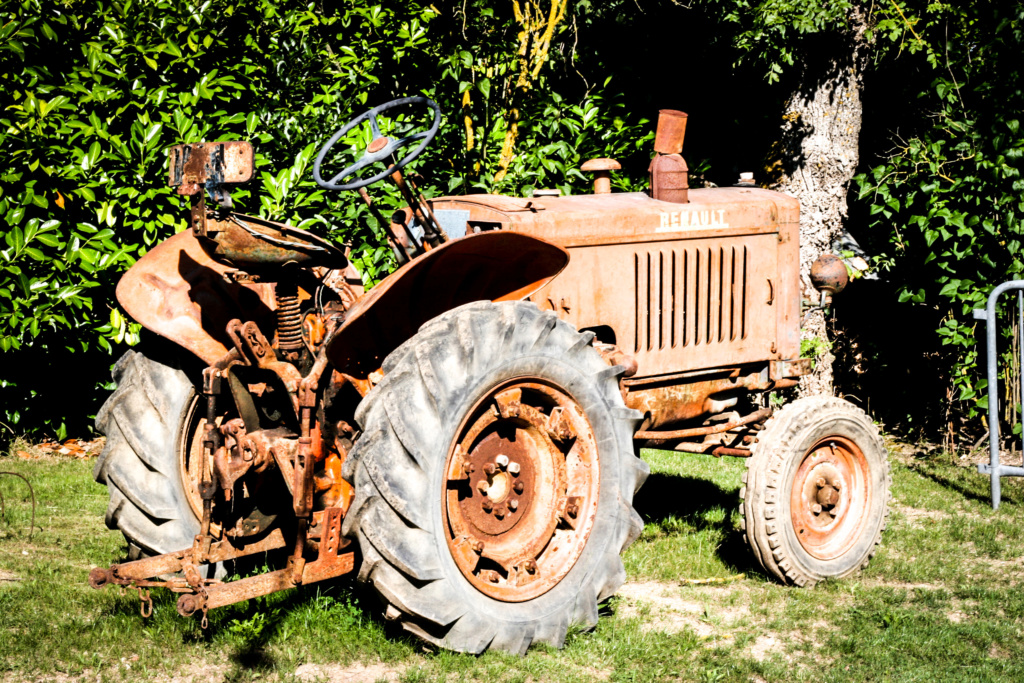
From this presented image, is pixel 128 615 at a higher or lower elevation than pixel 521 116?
lower

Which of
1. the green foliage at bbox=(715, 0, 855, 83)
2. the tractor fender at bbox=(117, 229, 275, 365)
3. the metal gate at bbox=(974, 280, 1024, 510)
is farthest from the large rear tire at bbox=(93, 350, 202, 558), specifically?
the green foliage at bbox=(715, 0, 855, 83)

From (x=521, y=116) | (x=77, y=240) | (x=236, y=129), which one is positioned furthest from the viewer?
(x=521, y=116)

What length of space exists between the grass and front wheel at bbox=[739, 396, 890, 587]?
145mm

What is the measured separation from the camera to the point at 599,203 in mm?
5250

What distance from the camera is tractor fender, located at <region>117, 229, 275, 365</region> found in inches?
170

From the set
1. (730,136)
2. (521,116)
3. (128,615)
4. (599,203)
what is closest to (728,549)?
(599,203)

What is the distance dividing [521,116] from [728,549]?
382 cm

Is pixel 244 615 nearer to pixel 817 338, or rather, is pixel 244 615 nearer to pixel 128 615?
pixel 128 615

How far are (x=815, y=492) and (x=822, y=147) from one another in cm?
437

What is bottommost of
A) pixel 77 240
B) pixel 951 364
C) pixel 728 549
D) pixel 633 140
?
pixel 728 549

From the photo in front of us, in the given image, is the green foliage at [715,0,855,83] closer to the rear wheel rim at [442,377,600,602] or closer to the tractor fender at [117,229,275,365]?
the rear wheel rim at [442,377,600,602]

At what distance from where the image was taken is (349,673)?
3877 mm

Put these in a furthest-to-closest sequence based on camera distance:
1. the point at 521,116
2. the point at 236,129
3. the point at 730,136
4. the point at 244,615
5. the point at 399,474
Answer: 1. the point at 730,136
2. the point at 521,116
3. the point at 236,129
4. the point at 244,615
5. the point at 399,474

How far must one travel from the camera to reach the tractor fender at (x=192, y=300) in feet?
14.1
